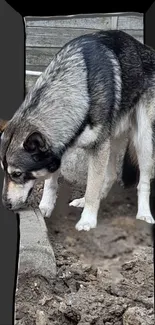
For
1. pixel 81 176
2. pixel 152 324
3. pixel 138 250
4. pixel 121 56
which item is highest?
pixel 121 56

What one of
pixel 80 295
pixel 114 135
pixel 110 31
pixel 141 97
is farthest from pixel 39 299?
pixel 110 31

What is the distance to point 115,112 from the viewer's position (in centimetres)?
256

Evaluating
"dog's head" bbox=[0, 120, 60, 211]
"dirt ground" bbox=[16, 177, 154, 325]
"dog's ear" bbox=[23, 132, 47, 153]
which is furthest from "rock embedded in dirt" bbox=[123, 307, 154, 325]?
"dog's ear" bbox=[23, 132, 47, 153]

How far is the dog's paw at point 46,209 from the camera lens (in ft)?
8.15

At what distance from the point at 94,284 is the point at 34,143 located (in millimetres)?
559

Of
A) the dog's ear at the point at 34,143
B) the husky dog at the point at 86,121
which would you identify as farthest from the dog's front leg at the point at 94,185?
the dog's ear at the point at 34,143

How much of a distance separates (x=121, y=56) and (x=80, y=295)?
919 mm

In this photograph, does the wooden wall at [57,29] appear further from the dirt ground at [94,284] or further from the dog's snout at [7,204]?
the dirt ground at [94,284]

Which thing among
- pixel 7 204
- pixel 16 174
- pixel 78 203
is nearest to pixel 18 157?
pixel 16 174

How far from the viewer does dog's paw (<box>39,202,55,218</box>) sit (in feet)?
8.15

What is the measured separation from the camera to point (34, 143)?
2.44 m

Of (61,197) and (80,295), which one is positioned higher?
(61,197)

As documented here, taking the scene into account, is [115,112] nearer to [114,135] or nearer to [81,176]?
[114,135]

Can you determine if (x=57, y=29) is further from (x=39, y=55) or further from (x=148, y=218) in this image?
(x=148, y=218)
